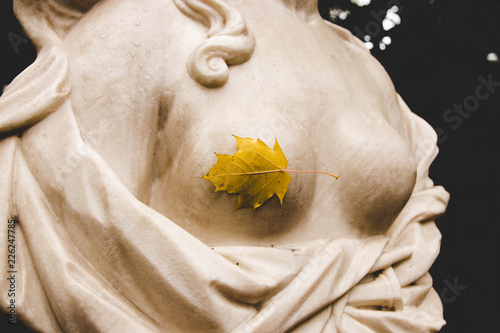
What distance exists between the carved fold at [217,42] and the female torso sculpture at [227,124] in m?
0.03

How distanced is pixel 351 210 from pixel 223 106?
584 millimetres

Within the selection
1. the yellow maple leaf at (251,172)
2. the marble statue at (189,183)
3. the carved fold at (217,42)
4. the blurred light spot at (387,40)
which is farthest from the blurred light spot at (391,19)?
the yellow maple leaf at (251,172)

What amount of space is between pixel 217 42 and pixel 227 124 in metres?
0.26

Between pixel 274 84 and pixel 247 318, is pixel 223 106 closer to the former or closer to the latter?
pixel 274 84

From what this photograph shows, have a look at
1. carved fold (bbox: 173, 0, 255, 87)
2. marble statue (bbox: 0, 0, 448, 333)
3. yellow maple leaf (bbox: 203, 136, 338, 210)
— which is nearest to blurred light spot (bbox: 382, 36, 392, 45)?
marble statue (bbox: 0, 0, 448, 333)

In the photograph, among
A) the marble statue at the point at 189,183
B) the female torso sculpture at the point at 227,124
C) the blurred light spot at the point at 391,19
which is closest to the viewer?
the marble statue at the point at 189,183

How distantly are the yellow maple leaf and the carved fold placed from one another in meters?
0.25

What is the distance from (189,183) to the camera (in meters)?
1.63

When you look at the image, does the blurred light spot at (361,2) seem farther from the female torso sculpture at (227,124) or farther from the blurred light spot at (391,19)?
the female torso sculpture at (227,124)

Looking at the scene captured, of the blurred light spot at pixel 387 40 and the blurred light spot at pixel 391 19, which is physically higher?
the blurred light spot at pixel 391 19

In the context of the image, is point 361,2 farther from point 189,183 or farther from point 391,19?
point 189,183

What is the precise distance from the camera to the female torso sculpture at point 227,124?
1.65 m

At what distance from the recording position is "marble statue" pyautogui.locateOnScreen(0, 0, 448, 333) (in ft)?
5.06

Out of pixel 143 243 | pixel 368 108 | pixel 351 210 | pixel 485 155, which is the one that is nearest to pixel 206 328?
pixel 143 243
